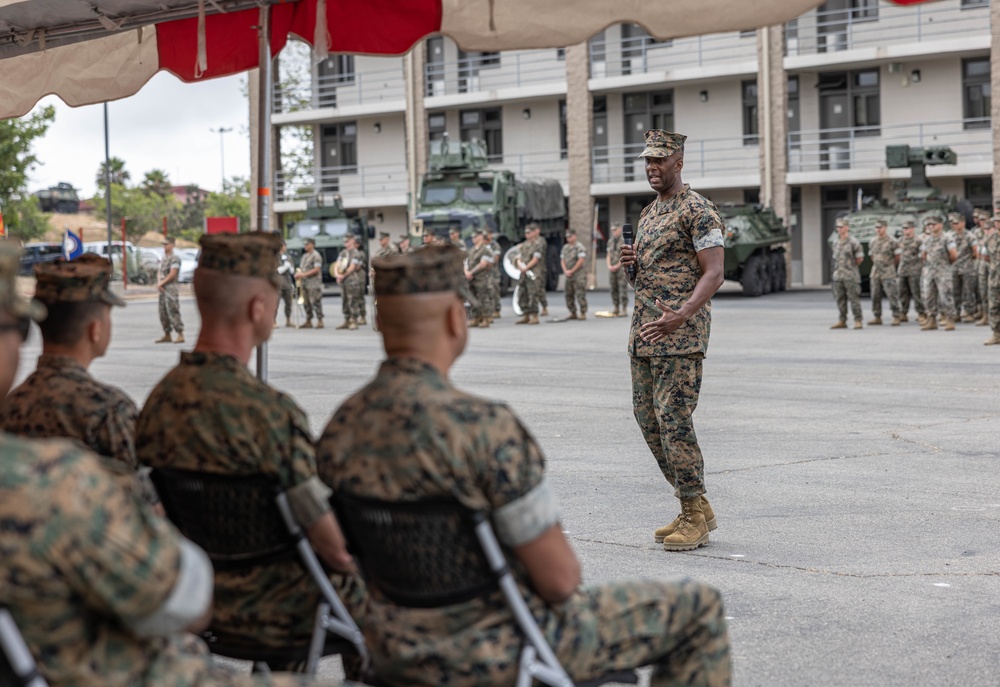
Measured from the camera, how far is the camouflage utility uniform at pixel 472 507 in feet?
9.98

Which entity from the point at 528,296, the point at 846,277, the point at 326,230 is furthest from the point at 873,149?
the point at 846,277

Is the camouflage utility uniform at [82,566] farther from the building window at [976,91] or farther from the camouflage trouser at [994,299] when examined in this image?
the building window at [976,91]

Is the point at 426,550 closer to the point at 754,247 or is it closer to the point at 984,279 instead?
the point at 984,279

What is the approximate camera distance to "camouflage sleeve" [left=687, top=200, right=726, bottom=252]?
6688mm

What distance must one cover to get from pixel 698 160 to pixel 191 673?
128 feet

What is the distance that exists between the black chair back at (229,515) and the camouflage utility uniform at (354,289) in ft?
76.4

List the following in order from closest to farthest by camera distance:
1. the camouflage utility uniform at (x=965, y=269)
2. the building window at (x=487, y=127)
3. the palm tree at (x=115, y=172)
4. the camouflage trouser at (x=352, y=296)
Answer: the camouflage utility uniform at (x=965, y=269) → the camouflage trouser at (x=352, y=296) → the building window at (x=487, y=127) → the palm tree at (x=115, y=172)

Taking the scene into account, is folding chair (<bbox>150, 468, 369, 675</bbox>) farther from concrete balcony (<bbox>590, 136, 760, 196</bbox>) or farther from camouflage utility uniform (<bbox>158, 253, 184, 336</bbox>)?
concrete balcony (<bbox>590, 136, 760, 196</bbox>)

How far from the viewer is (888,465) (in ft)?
30.2

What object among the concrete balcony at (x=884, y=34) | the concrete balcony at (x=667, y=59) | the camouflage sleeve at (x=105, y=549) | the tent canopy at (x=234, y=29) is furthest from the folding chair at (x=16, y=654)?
the concrete balcony at (x=667, y=59)

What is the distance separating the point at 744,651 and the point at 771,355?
13.3 metres

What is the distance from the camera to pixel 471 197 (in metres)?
34.8

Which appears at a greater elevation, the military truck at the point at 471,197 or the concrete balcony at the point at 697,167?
the concrete balcony at the point at 697,167

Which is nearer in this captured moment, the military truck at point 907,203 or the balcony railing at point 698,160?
the military truck at point 907,203
